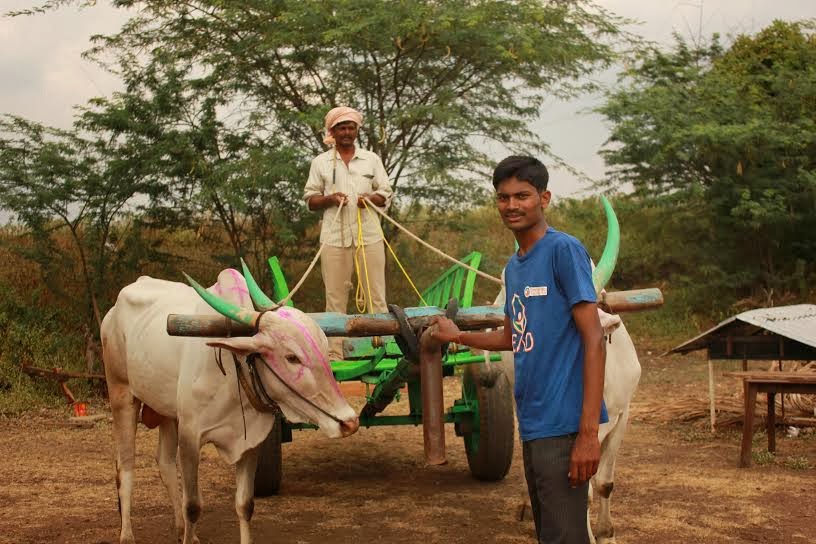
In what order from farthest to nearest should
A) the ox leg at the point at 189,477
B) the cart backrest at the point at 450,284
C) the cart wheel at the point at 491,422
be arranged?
the cart wheel at the point at 491,422
the cart backrest at the point at 450,284
the ox leg at the point at 189,477

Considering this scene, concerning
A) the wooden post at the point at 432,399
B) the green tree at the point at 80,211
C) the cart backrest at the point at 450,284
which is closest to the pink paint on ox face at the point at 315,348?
the wooden post at the point at 432,399

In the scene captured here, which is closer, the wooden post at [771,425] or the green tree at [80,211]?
the wooden post at [771,425]

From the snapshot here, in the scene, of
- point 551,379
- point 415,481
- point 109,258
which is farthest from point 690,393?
point 551,379

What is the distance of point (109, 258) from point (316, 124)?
323cm

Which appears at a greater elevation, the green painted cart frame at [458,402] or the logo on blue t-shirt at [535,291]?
the logo on blue t-shirt at [535,291]

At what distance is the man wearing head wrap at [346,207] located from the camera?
660 cm

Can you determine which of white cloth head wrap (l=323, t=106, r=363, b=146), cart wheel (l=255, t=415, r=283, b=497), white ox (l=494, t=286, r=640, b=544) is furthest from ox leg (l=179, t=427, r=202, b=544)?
white cloth head wrap (l=323, t=106, r=363, b=146)

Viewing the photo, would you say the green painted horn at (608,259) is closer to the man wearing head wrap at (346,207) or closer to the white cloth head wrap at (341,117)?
the man wearing head wrap at (346,207)

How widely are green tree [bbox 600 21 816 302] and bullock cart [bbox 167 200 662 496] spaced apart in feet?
25.1

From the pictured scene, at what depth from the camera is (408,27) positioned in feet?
35.9

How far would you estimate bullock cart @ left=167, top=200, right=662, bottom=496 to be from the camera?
4.12 meters

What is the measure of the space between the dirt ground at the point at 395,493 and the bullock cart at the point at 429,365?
43cm

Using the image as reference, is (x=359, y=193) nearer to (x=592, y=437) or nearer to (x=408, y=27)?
(x=592, y=437)

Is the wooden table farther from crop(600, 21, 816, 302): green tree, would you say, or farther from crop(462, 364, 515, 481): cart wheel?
crop(600, 21, 816, 302): green tree
